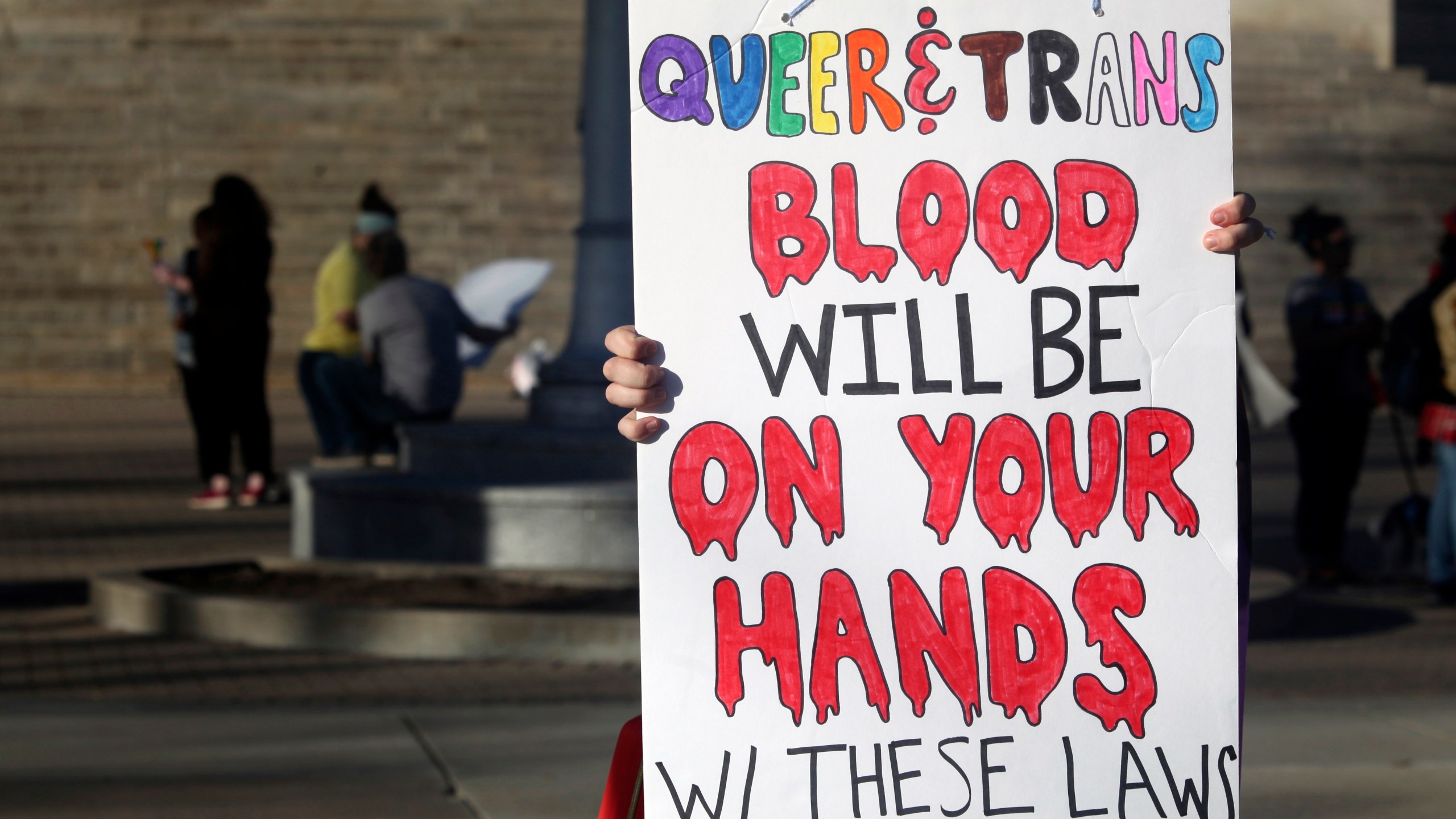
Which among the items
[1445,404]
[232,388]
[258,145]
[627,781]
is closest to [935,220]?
[627,781]

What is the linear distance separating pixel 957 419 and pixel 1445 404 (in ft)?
17.6

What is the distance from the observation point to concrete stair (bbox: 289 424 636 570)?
6945 mm

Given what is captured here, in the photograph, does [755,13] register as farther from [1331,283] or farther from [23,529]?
[23,529]

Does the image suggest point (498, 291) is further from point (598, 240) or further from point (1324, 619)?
point (1324, 619)

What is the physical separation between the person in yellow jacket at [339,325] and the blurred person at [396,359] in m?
0.05

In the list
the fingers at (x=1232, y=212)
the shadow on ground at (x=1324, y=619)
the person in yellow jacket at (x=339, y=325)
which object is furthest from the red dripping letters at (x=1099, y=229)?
the person in yellow jacket at (x=339, y=325)

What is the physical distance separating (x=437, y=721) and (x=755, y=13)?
3.23m

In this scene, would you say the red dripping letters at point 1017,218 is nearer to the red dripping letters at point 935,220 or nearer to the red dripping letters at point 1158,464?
the red dripping letters at point 935,220

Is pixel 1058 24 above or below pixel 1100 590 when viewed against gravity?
above

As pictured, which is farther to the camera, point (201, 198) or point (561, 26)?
point (561, 26)

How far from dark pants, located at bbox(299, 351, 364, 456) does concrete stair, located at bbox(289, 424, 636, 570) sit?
1474 millimetres

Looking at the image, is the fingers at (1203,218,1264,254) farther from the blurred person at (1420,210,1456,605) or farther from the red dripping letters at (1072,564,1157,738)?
the blurred person at (1420,210,1456,605)

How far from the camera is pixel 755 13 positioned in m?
2.42

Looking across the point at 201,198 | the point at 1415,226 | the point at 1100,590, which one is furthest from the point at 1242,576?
the point at 1415,226
